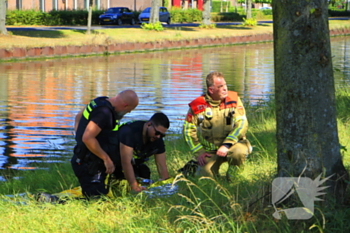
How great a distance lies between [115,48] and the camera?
30062 mm

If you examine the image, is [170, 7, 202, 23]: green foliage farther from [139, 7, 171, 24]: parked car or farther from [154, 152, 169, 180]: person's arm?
[154, 152, 169, 180]: person's arm

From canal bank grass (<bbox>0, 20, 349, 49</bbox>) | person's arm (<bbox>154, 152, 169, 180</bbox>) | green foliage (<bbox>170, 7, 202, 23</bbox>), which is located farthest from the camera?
green foliage (<bbox>170, 7, 202, 23</bbox>)

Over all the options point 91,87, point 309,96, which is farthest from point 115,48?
point 309,96

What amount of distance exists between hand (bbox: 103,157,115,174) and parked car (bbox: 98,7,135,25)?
140ft

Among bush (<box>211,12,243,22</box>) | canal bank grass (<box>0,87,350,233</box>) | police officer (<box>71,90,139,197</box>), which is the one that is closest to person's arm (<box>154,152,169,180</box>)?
canal bank grass (<box>0,87,350,233</box>)

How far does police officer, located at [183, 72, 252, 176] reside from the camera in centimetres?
613

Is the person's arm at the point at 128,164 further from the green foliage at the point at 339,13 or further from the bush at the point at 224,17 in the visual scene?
the green foliage at the point at 339,13

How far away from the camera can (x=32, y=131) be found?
10.8 meters

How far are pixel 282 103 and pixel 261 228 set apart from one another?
39.3 inches

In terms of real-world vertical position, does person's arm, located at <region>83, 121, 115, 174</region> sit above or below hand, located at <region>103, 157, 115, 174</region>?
above

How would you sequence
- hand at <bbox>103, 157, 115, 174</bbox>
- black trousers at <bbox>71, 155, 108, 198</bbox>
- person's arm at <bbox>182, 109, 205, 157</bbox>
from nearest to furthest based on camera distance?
hand at <bbox>103, 157, 115, 174</bbox> < black trousers at <bbox>71, 155, 108, 198</bbox> < person's arm at <bbox>182, 109, 205, 157</bbox>

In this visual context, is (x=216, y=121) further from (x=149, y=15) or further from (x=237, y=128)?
(x=149, y=15)

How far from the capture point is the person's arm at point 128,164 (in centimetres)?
569

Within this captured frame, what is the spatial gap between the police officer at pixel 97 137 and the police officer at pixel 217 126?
0.81m
